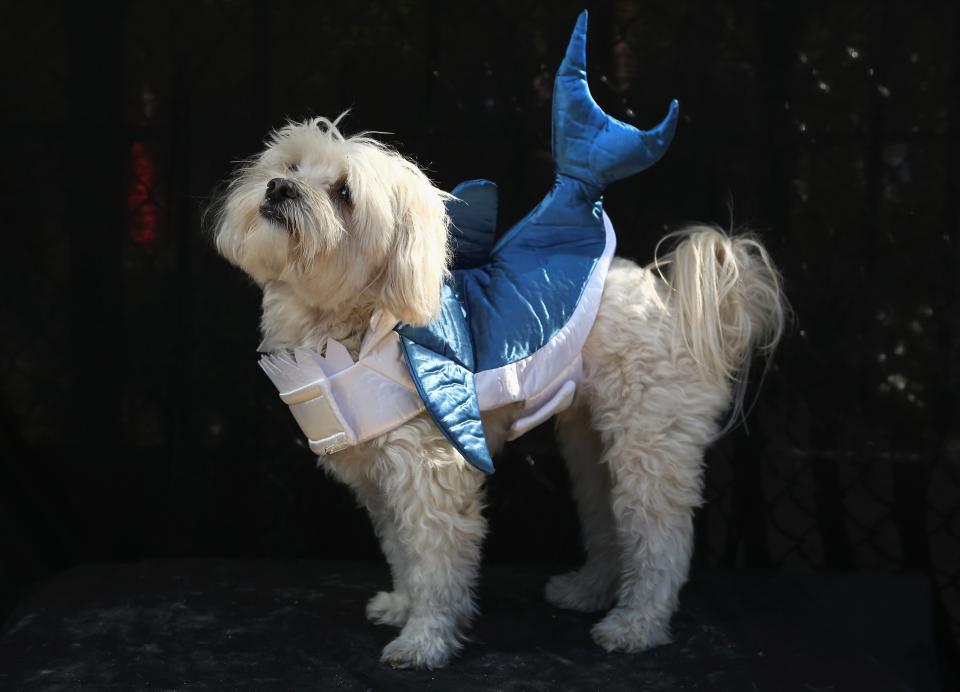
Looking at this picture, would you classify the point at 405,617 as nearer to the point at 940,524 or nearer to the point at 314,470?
the point at 314,470

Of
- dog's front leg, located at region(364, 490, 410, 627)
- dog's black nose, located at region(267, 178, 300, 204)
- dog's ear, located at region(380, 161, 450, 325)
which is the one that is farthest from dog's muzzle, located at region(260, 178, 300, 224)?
dog's front leg, located at region(364, 490, 410, 627)

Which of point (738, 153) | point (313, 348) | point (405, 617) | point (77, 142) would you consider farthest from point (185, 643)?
point (738, 153)

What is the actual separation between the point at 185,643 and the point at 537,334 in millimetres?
965

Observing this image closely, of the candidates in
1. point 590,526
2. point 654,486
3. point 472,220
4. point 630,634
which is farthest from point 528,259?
point 630,634

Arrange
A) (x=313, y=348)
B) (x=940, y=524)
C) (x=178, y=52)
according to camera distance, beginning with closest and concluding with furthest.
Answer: (x=313, y=348)
(x=178, y=52)
(x=940, y=524)

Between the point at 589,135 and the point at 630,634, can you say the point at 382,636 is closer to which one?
the point at 630,634

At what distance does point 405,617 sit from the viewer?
226 cm

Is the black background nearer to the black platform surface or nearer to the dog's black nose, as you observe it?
the black platform surface

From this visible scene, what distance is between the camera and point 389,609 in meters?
2.28

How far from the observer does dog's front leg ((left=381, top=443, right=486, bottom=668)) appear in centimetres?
200

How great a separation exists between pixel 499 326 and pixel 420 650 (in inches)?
25.6

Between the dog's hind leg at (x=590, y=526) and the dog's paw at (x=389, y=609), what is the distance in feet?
1.26

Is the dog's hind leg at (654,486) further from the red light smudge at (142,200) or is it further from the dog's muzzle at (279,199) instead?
the red light smudge at (142,200)

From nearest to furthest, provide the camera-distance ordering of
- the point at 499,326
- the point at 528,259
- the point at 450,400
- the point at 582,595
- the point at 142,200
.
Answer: the point at 450,400 → the point at 499,326 → the point at 528,259 → the point at 582,595 → the point at 142,200
